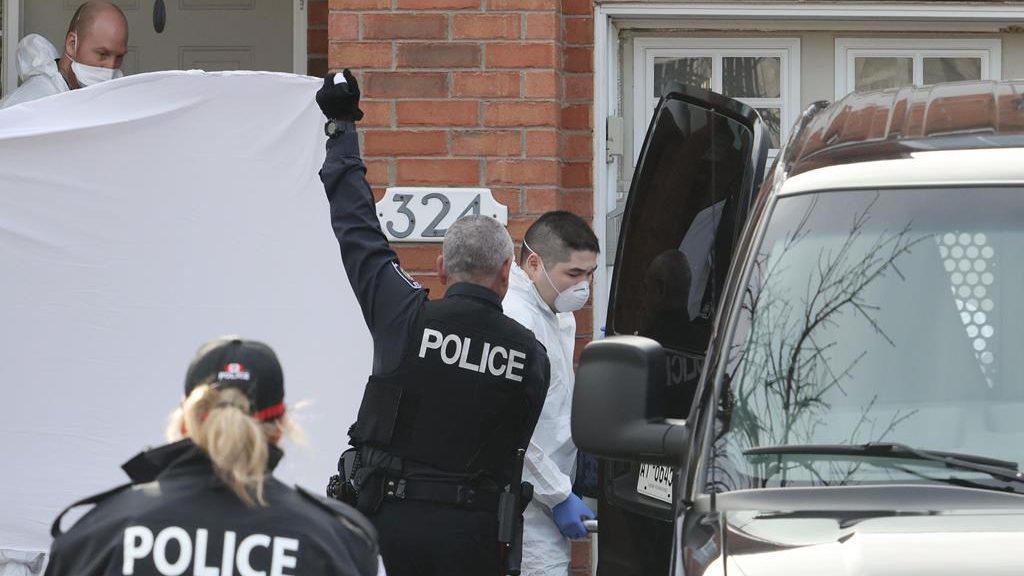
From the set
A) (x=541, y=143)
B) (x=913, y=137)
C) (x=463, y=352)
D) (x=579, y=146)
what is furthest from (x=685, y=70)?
(x=913, y=137)

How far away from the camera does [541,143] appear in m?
6.89

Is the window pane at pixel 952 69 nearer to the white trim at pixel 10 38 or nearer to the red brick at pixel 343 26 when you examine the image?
the red brick at pixel 343 26

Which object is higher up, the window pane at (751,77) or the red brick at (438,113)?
the window pane at (751,77)

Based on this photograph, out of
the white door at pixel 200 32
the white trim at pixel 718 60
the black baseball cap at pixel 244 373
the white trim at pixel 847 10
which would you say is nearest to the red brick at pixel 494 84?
the white trim at pixel 847 10

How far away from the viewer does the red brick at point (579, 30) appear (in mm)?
7137

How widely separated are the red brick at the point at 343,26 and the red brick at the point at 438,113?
1.14ft

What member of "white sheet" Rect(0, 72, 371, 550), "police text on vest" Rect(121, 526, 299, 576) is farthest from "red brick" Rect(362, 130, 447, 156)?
"police text on vest" Rect(121, 526, 299, 576)

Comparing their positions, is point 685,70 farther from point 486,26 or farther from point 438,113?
point 438,113

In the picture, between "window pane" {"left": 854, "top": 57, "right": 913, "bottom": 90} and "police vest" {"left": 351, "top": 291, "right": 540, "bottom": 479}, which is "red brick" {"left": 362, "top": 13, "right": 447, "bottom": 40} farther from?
"police vest" {"left": 351, "top": 291, "right": 540, "bottom": 479}

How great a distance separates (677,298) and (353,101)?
1.18 meters

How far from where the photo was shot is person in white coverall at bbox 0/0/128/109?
6832 mm

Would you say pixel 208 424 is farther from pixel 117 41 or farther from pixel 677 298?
pixel 117 41

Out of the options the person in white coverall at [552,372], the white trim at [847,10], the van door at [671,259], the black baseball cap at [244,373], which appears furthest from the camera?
the white trim at [847,10]

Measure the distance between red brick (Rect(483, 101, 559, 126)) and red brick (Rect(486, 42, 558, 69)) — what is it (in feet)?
0.51
